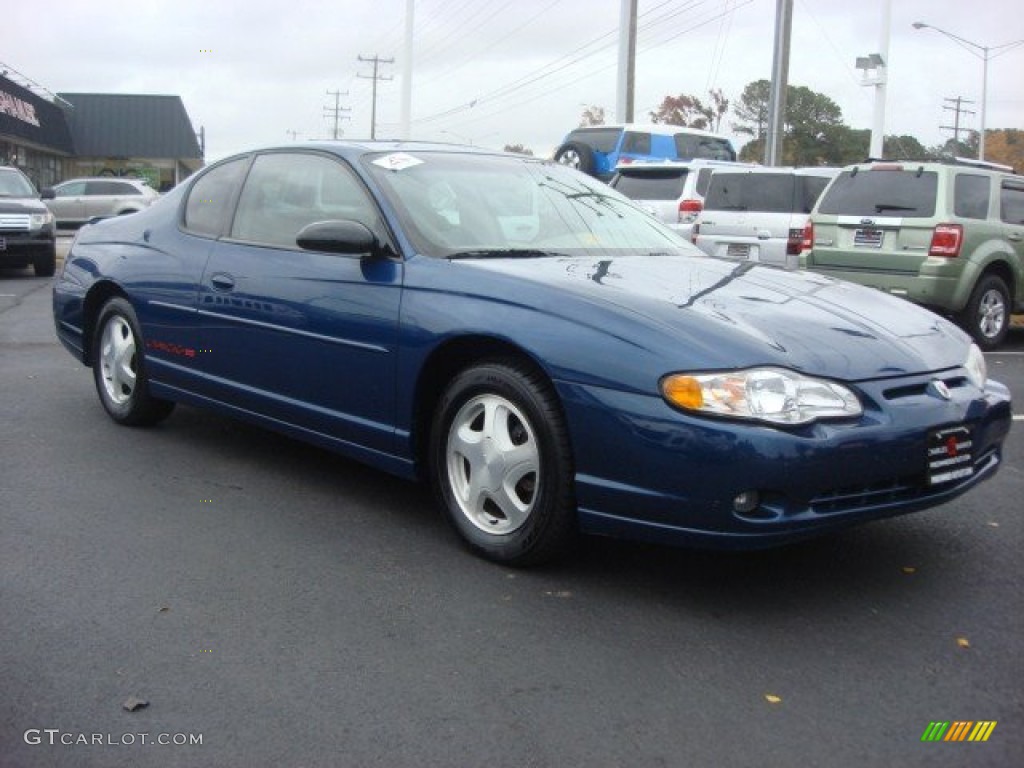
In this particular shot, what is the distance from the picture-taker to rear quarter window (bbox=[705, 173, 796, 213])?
1277 centimetres

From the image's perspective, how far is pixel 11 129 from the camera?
1377 inches

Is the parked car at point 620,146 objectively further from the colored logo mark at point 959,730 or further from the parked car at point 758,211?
the colored logo mark at point 959,730

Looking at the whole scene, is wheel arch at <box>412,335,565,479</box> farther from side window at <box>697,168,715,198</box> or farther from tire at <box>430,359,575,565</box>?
side window at <box>697,168,715,198</box>

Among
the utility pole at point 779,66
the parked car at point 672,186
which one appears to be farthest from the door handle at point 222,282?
the utility pole at point 779,66

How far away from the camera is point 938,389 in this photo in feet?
12.1

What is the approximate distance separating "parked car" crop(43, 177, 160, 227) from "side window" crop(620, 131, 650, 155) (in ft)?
48.2

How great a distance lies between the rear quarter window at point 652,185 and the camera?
1461cm

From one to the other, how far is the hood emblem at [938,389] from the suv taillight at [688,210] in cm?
1077

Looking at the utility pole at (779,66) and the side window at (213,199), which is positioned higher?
the utility pole at (779,66)

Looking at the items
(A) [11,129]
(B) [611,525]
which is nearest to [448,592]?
(B) [611,525]

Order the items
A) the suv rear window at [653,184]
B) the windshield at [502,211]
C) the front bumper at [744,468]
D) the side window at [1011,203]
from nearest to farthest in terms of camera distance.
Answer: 1. the front bumper at [744,468]
2. the windshield at [502,211]
3. the side window at [1011,203]
4. the suv rear window at [653,184]

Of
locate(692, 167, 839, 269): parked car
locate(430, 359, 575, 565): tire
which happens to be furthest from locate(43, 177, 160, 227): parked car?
locate(430, 359, 575, 565): tire

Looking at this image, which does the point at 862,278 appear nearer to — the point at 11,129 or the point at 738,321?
the point at 738,321

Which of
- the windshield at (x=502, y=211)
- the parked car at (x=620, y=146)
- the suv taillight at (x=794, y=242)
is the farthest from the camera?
the parked car at (x=620, y=146)
